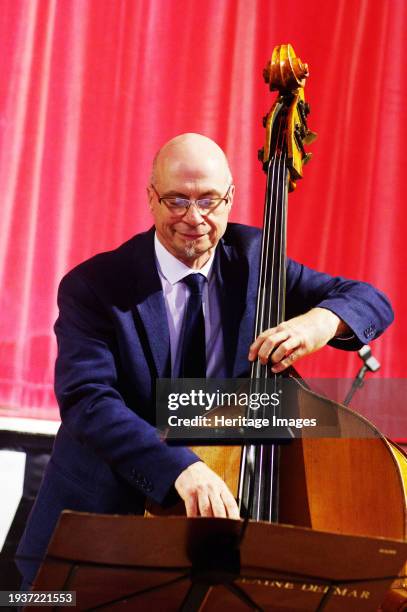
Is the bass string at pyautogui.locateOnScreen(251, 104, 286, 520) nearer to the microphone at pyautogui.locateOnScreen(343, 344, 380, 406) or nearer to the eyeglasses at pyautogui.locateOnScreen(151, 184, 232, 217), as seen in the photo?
the eyeglasses at pyautogui.locateOnScreen(151, 184, 232, 217)

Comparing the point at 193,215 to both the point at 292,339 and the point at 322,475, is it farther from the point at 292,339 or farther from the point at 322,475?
the point at 322,475

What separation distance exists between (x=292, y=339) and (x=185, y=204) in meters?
0.32

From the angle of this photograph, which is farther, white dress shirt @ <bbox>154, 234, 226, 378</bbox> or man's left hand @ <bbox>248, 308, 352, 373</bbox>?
white dress shirt @ <bbox>154, 234, 226, 378</bbox>

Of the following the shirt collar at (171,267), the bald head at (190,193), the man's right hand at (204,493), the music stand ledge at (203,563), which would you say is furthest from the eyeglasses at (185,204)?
the music stand ledge at (203,563)

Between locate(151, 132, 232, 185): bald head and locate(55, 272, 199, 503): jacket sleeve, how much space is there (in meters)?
0.26

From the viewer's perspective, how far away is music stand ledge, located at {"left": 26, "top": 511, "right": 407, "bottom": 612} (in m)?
1.03

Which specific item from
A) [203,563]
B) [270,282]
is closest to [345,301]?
[270,282]

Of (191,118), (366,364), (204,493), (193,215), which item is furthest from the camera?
(191,118)

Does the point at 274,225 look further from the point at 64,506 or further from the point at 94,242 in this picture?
the point at 94,242

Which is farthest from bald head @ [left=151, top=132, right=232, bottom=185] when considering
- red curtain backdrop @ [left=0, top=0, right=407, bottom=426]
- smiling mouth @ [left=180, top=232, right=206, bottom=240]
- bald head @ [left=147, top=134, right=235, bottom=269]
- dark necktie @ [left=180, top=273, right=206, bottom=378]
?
red curtain backdrop @ [left=0, top=0, right=407, bottom=426]

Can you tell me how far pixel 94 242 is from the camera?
305cm

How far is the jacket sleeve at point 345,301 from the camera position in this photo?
1633 mm

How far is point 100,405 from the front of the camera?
1.47 meters

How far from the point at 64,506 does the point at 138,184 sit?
1645 millimetres
